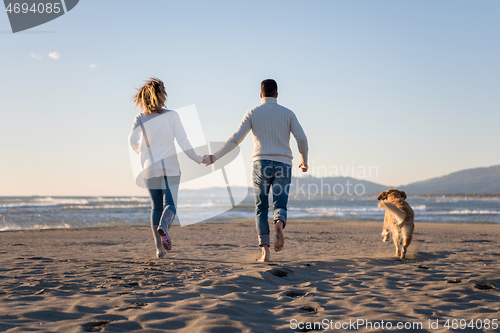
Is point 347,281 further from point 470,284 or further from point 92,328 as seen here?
point 92,328

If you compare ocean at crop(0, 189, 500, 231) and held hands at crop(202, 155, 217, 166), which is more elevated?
held hands at crop(202, 155, 217, 166)

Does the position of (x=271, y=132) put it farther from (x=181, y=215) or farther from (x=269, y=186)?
(x=181, y=215)

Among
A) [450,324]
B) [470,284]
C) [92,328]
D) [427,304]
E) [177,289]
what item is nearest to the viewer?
[92,328]

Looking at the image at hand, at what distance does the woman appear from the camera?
409 centimetres

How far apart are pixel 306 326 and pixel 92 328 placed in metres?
1.24

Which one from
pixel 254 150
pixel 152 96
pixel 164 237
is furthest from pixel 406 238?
pixel 152 96

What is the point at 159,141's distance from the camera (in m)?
4.12

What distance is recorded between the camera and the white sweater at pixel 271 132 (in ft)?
13.5

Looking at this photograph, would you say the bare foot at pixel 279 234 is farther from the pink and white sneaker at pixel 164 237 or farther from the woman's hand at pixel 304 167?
the pink and white sneaker at pixel 164 237

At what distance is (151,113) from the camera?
419 cm

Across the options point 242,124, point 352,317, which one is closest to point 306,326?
point 352,317

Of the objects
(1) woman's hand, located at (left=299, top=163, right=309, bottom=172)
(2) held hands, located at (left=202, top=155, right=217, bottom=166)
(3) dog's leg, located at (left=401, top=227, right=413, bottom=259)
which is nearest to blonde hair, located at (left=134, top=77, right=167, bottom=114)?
(2) held hands, located at (left=202, top=155, right=217, bottom=166)

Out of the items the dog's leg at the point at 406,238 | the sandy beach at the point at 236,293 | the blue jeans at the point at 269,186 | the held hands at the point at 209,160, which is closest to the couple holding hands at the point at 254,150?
the blue jeans at the point at 269,186

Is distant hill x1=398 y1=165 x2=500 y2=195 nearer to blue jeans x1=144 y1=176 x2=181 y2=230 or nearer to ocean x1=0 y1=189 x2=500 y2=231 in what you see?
ocean x1=0 y1=189 x2=500 y2=231
